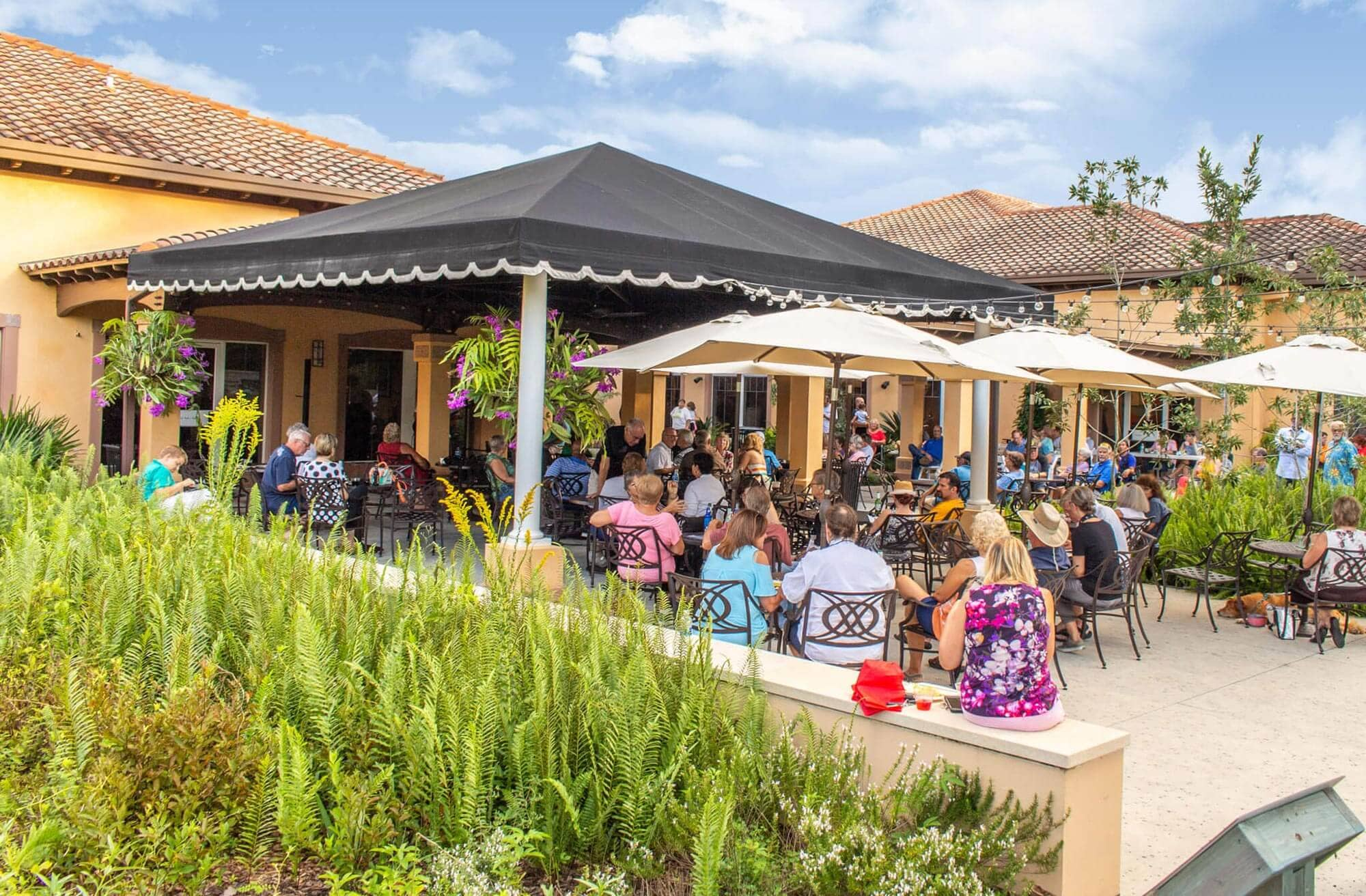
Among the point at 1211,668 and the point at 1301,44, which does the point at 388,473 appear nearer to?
the point at 1211,668

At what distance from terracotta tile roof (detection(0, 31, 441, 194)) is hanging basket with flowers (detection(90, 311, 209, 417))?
17.9ft

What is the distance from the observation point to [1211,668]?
21.9ft

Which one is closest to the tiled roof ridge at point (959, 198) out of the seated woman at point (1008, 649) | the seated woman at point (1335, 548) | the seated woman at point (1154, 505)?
the seated woman at point (1154, 505)

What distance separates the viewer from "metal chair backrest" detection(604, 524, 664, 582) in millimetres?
6543

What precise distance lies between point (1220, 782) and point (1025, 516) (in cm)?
226

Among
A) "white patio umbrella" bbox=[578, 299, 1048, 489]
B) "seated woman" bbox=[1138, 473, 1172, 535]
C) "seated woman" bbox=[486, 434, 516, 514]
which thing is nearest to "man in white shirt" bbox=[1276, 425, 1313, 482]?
"seated woman" bbox=[1138, 473, 1172, 535]

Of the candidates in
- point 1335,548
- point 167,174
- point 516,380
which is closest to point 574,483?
point 516,380

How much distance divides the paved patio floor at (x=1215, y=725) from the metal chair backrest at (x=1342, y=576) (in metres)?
0.38

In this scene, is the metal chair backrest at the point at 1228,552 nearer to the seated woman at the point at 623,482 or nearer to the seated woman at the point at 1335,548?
the seated woman at the point at 1335,548

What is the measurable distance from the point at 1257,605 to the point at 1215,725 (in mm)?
3354

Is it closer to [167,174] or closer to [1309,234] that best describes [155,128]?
[167,174]

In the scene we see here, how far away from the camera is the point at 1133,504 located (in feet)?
26.7

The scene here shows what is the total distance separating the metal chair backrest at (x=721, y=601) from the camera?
5238 millimetres

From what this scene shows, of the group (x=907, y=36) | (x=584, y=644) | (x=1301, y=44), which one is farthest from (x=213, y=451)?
(x=907, y=36)
